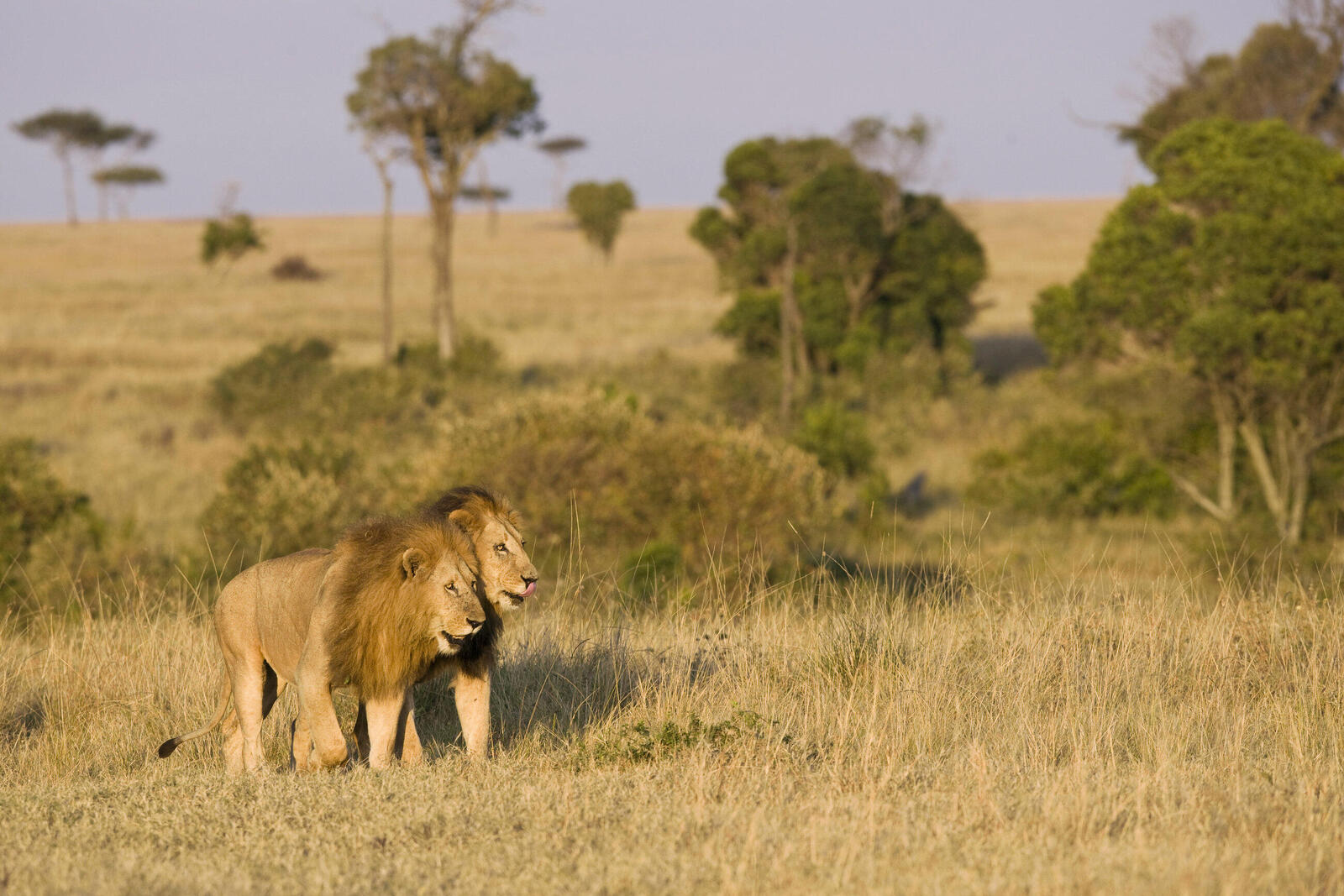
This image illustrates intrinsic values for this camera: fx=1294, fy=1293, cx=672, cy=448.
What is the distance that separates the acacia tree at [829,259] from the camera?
36531 mm

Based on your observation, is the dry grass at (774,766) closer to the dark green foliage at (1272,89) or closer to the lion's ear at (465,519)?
the lion's ear at (465,519)

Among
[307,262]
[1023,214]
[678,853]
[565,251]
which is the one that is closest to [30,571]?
[678,853]

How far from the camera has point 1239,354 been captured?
73.0 ft

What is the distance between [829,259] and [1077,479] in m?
12.6

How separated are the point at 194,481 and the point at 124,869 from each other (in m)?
25.0

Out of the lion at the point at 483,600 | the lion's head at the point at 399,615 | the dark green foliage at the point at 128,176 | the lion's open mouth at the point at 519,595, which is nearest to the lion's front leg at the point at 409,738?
the lion at the point at 483,600

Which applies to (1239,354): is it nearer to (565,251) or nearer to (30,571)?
(30,571)

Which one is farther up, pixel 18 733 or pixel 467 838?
pixel 467 838

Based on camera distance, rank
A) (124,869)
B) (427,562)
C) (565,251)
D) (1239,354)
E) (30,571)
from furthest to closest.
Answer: (565,251) < (1239,354) < (30,571) < (427,562) < (124,869)

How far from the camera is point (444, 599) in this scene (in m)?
4.83

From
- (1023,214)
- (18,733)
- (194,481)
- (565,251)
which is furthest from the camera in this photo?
(1023,214)

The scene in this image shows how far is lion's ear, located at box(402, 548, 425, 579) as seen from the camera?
4836mm

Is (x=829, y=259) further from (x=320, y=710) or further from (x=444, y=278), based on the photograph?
(x=320, y=710)

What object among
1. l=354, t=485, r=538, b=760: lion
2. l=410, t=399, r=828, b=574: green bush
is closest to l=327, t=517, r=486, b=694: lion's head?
l=354, t=485, r=538, b=760: lion
